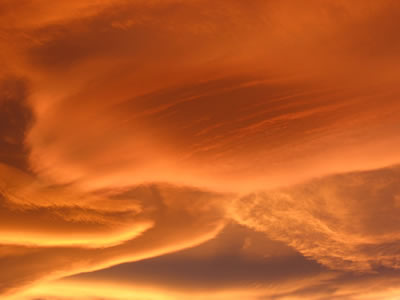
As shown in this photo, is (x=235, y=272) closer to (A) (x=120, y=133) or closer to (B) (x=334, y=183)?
(B) (x=334, y=183)

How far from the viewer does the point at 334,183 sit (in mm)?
2924

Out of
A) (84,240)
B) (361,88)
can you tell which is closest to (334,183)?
(361,88)

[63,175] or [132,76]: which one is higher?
[132,76]

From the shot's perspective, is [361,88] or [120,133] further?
[120,133]

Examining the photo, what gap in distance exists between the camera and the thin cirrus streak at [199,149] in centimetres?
206

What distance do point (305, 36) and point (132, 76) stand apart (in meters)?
0.94

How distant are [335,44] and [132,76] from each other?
110 cm

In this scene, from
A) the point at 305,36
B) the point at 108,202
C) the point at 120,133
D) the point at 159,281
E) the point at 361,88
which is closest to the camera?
the point at 305,36

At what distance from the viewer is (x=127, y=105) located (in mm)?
2293

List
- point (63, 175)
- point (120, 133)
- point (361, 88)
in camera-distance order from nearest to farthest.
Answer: point (361, 88), point (120, 133), point (63, 175)

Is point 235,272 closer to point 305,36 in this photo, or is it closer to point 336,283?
point 336,283

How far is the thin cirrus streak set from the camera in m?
2.06

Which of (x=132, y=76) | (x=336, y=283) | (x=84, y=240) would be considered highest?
(x=132, y=76)

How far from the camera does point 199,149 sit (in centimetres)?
254
